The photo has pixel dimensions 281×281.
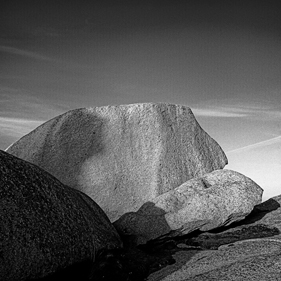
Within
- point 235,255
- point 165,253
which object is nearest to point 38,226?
point 165,253

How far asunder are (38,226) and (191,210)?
7.53ft

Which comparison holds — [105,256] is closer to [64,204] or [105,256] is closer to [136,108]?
[64,204]

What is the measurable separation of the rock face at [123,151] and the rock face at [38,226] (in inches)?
86.8

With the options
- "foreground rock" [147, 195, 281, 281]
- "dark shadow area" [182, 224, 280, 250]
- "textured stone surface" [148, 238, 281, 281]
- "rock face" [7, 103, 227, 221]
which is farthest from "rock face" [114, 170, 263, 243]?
"rock face" [7, 103, 227, 221]

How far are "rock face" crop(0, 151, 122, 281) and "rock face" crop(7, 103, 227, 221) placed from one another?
2.21 m

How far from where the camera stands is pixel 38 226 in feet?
13.3

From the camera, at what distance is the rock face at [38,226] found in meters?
3.82

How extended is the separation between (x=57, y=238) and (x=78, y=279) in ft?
1.73

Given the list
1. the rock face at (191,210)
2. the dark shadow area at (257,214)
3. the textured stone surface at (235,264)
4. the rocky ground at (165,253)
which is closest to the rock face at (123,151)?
the rock face at (191,210)

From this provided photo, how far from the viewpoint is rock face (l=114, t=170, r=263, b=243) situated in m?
5.66

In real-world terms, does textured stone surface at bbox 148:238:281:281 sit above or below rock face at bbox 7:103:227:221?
below

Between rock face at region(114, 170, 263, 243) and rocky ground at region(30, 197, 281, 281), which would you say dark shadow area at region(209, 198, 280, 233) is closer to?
rocky ground at region(30, 197, 281, 281)

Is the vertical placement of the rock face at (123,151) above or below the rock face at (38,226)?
above

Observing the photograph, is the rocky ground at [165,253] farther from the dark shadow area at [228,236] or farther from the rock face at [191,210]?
the rock face at [191,210]
